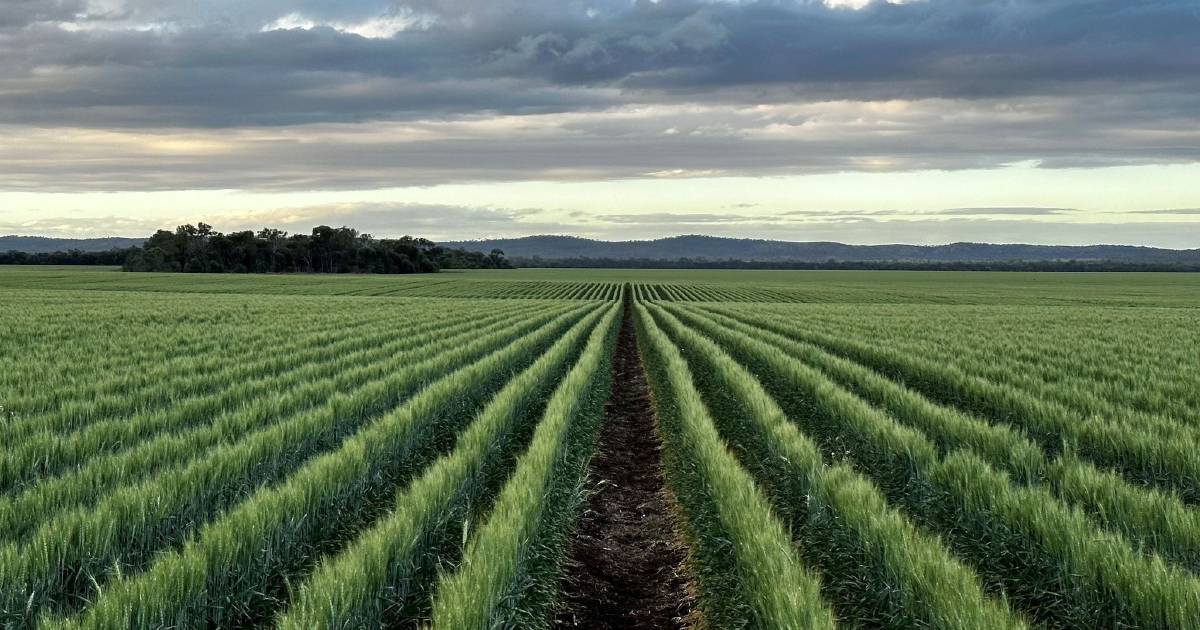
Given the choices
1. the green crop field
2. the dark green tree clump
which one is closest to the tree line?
the dark green tree clump

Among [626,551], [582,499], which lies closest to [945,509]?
[626,551]

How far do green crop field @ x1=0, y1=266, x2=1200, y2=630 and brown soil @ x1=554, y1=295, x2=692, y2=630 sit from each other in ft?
0.12

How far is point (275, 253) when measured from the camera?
461ft

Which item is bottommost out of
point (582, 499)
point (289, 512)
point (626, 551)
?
point (626, 551)

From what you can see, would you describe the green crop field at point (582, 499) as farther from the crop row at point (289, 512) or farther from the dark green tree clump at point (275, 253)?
the dark green tree clump at point (275, 253)

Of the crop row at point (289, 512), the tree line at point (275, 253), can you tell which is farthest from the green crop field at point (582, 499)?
the tree line at point (275, 253)

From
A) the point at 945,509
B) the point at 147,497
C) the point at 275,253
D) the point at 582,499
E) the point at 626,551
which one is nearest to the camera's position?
the point at 147,497

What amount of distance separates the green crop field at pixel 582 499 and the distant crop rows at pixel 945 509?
0.09 feet

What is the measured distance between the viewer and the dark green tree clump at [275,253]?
136 m

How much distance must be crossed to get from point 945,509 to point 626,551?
111 inches

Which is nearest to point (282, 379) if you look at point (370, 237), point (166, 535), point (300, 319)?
point (166, 535)

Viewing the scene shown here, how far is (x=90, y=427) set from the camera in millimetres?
7922

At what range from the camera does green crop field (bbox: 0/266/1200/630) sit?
4316 millimetres

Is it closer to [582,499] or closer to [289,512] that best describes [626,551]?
[582,499]
